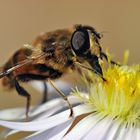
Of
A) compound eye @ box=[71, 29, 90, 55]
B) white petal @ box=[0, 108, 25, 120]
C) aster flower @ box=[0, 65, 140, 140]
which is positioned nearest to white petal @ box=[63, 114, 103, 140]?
aster flower @ box=[0, 65, 140, 140]

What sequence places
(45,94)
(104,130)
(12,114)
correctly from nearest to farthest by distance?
(104,130) < (12,114) < (45,94)

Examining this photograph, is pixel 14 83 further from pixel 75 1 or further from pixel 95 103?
pixel 75 1

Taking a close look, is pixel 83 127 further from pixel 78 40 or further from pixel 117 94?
pixel 78 40

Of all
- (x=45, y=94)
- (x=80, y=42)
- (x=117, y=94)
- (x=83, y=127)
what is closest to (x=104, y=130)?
(x=83, y=127)

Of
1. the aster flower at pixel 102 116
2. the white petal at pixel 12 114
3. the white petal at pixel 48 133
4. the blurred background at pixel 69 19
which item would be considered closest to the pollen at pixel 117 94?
the aster flower at pixel 102 116

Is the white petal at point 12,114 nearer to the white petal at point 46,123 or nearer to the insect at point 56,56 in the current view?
the insect at point 56,56

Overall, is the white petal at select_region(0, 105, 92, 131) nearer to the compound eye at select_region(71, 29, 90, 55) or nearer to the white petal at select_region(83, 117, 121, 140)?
the white petal at select_region(83, 117, 121, 140)

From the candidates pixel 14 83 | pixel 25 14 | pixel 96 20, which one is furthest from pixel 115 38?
A: pixel 14 83
